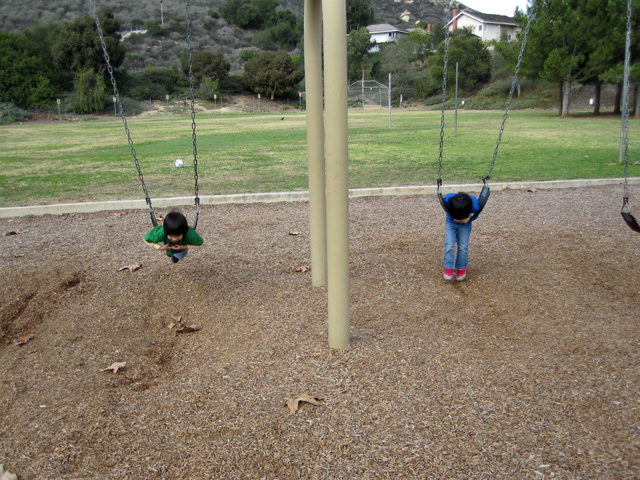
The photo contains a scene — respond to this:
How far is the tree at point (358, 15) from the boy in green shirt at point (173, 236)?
99.3 metres

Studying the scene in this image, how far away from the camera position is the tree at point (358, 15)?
332 feet

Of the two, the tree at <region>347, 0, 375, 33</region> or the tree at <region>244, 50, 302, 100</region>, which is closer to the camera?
the tree at <region>244, 50, 302, 100</region>

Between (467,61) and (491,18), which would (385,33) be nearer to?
(491,18)

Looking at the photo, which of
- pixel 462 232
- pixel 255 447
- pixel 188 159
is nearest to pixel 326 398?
pixel 255 447

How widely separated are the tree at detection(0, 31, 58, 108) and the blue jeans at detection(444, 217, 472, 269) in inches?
2330

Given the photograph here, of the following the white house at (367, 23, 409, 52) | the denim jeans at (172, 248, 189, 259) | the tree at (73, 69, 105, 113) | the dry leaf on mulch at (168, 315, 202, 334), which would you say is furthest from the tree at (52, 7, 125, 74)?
the white house at (367, 23, 409, 52)

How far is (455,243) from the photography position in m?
5.22

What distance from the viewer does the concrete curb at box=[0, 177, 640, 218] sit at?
869 cm

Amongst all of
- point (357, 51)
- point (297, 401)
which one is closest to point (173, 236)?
point (297, 401)

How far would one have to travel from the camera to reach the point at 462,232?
17.1 feet

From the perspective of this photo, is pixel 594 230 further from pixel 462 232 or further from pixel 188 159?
pixel 188 159

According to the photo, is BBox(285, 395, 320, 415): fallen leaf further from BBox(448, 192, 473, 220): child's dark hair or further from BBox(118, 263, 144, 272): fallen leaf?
BBox(118, 263, 144, 272): fallen leaf

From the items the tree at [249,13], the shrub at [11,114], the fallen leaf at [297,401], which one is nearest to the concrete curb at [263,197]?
the fallen leaf at [297,401]

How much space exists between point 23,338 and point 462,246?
3.83 m
